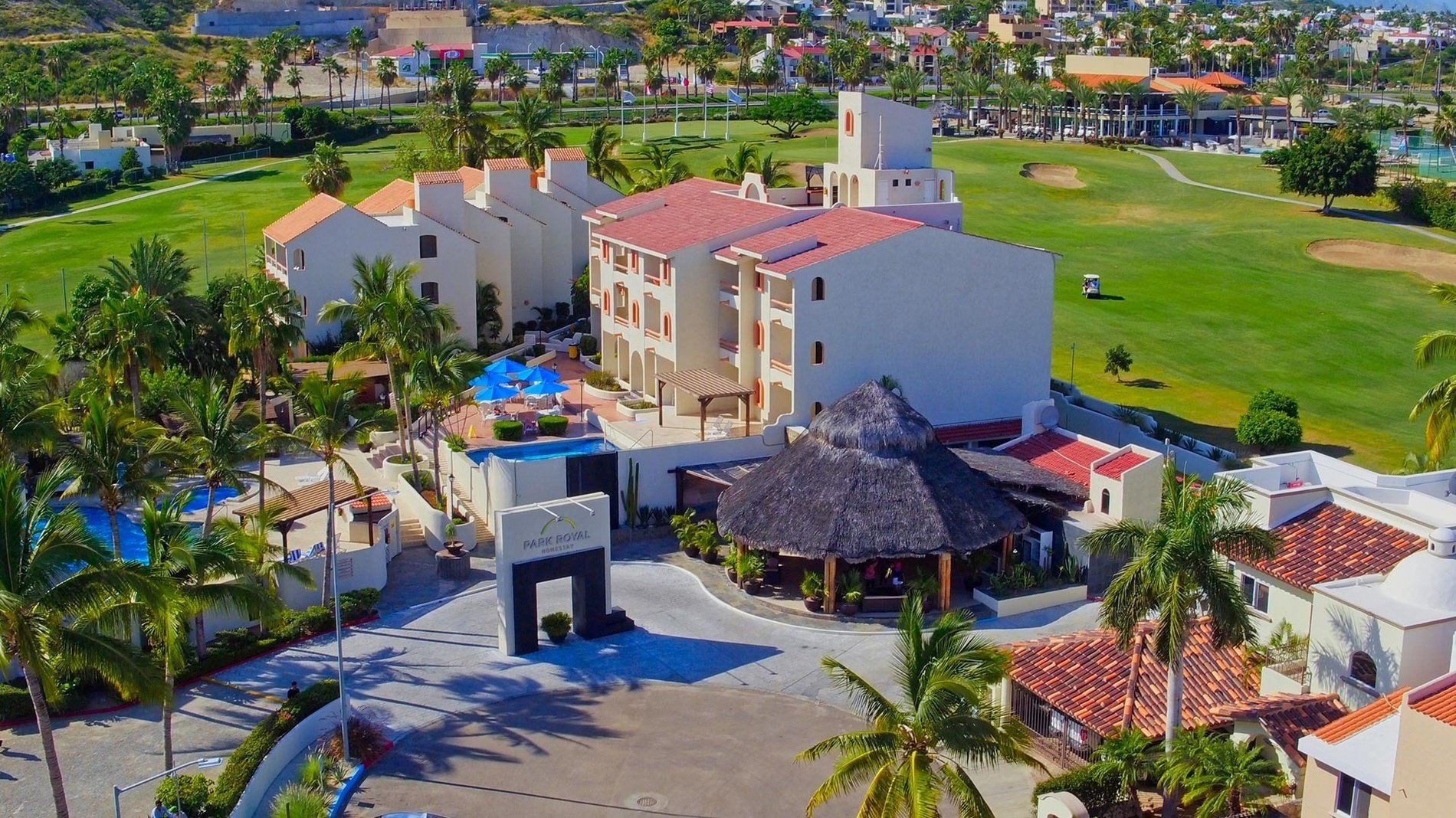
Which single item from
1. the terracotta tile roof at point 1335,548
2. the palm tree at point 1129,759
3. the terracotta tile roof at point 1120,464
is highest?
the terracotta tile roof at point 1335,548

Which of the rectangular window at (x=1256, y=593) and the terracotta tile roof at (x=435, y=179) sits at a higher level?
the terracotta tile roof at (x=435, y=179)

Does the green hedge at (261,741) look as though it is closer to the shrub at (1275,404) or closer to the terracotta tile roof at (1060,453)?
the terracotta tile roof at (1060,453)

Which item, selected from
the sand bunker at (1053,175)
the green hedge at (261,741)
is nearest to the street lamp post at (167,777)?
the green hedge at (261,741)

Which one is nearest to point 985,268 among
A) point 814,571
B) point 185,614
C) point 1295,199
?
point 814,571

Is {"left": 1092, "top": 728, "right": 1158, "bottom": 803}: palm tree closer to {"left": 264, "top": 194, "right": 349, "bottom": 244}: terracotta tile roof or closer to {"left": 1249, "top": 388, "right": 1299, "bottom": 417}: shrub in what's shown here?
{"left": 1249, "top": 388, "right": 1299, "bottom": 417}: shrub

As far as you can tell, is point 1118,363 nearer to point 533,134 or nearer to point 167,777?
point 533,134
